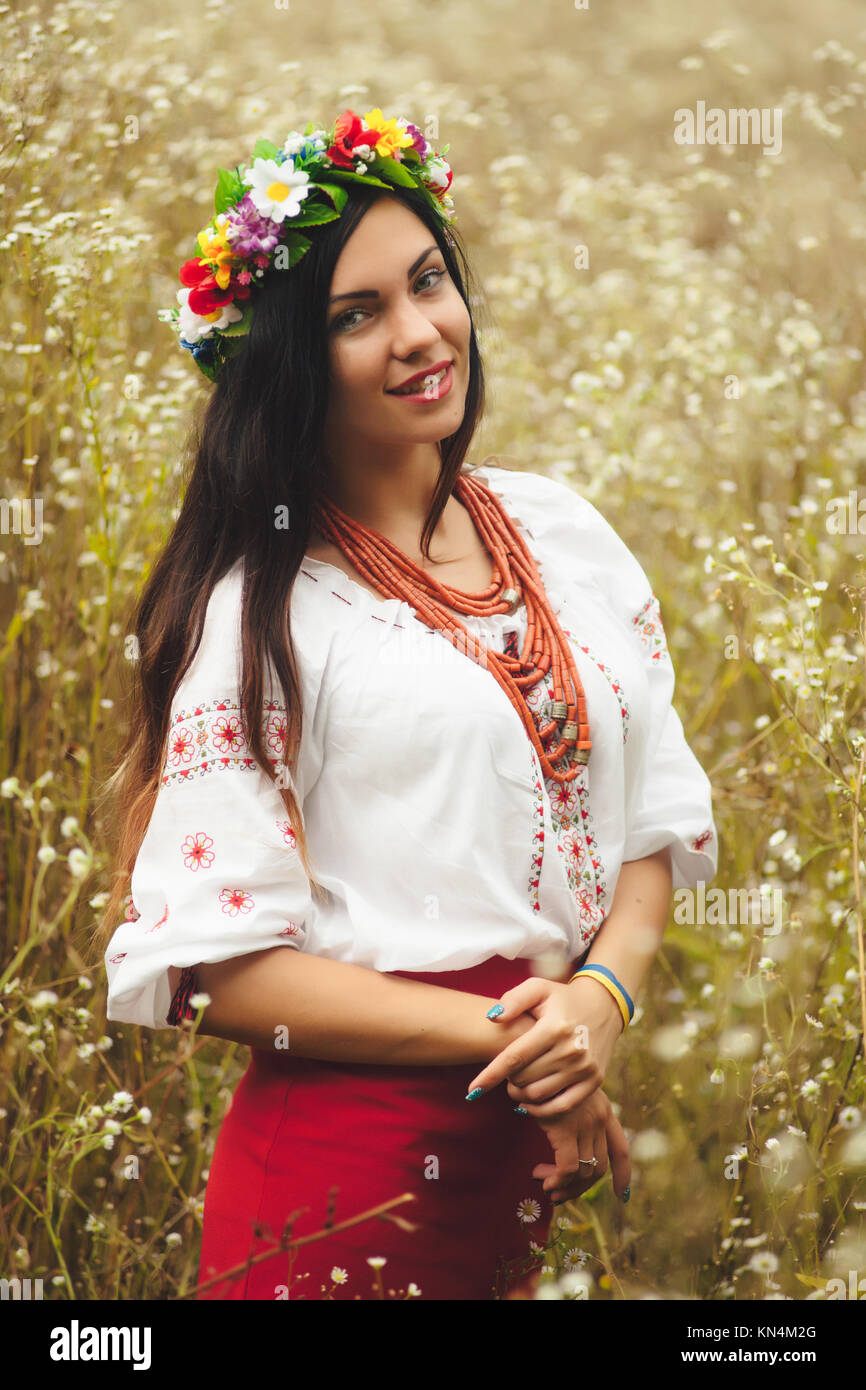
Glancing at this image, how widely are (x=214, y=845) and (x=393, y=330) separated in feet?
1.90

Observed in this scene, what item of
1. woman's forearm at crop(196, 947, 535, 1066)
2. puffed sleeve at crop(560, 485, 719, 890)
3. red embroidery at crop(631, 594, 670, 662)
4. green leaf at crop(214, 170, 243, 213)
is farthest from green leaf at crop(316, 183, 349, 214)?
woman's forearm at crop(196, 947, 535, 1066)

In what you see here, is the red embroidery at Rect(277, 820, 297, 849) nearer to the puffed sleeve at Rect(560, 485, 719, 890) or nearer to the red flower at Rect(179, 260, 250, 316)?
the puffed sleeve at Rect(560, 485, 719, 890)

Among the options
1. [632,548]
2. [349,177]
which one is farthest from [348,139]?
[632,548]

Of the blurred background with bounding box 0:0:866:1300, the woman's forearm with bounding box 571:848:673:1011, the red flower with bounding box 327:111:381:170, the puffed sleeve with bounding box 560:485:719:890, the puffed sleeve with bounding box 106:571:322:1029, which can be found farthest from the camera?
the blurred background with bounding box 0:0:866:1300

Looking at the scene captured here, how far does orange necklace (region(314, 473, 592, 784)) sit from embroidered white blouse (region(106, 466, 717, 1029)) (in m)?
0.02

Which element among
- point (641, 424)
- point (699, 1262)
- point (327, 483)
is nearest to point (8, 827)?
point (327, 483)

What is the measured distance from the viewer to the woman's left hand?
132cm

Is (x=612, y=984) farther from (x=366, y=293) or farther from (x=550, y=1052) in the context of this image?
(x=366, y=293)

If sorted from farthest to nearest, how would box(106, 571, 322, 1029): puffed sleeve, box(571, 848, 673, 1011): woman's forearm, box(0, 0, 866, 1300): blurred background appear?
box(0, 0, 866, 1300): blurred background
box(571, 848, 673, 1011): woman's forearm
box(106, 571, 322, 1029): puffed sleeve

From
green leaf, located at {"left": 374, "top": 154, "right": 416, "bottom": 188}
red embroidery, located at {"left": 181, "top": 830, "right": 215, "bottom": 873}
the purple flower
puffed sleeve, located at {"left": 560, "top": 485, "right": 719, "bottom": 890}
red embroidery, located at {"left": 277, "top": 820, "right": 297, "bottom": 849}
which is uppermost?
green leaf, located at {"left": 374, "top": 154, "right": 416, "bottom": 188}

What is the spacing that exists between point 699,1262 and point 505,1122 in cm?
77

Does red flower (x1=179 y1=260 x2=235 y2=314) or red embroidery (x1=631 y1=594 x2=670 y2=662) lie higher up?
red flower (x1=179 y1=260 x2=235 y2=314)

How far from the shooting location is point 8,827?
2.12 metres

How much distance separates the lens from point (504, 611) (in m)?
1.50
